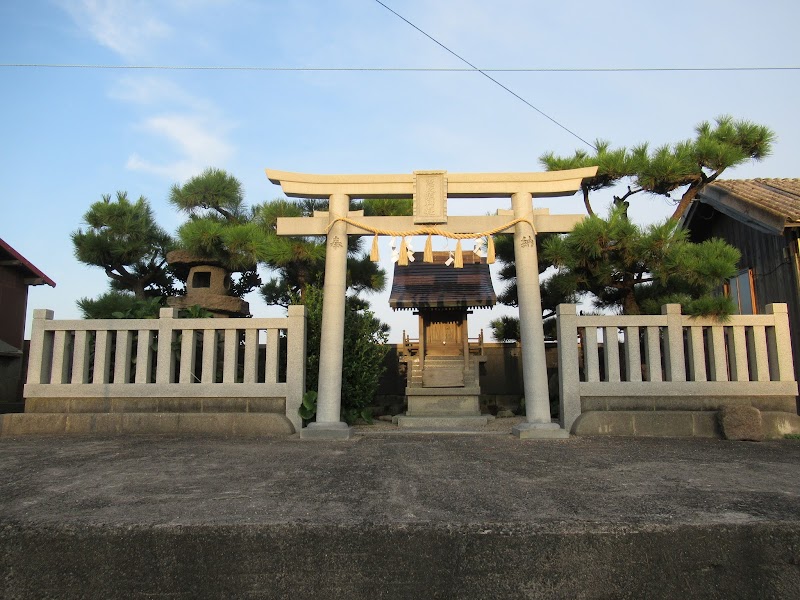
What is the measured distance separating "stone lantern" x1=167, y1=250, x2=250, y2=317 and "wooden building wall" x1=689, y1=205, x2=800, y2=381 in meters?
10.1

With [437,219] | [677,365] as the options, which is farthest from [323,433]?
[677,365]

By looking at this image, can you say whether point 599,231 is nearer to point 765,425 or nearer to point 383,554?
point 765,425

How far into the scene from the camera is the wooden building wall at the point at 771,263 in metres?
8.40

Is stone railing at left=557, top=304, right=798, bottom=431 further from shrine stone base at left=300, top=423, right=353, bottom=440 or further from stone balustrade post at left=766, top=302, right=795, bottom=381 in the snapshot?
shrine stone base at left=300, top=423, right=353, bottom=440

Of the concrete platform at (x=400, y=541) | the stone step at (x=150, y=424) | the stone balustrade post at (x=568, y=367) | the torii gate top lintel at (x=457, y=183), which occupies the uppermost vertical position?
the torii gate top lintel at (x=457, y=183)

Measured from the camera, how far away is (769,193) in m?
9.75

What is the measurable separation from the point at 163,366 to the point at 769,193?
11176 millimetres

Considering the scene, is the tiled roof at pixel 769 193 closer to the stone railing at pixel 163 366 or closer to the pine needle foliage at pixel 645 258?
the pine needle foliage at pixel 645 258

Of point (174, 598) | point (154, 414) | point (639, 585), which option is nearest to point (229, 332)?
point (154, 414)

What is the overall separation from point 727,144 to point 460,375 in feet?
22.5

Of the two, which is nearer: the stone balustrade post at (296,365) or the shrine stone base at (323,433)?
the shrine stone base at (323,433)

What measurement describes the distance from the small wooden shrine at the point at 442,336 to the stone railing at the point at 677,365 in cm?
381

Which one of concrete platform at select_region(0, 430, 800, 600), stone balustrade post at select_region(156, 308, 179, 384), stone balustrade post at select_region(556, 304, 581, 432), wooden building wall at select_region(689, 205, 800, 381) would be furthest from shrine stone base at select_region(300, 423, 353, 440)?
wooden building wall at select_region(689, 205, 800, 381)

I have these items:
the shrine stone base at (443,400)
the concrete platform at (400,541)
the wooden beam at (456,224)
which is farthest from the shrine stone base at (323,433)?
the shrine stone base at (443,400)
